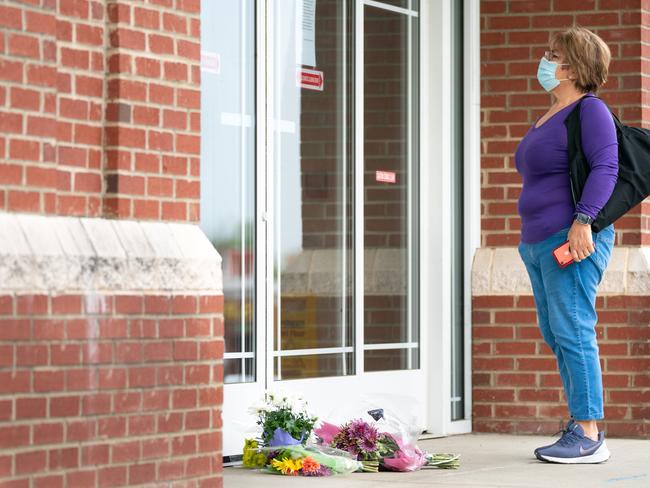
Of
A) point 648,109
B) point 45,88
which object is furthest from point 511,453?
point 45,88

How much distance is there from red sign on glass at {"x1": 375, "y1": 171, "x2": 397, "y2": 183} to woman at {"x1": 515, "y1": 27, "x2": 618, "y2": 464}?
1.22 metres

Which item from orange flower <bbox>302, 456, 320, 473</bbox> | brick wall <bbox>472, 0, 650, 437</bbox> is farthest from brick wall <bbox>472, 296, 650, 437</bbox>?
orange flower <bbox>302, 456, 320, 473</bbox>

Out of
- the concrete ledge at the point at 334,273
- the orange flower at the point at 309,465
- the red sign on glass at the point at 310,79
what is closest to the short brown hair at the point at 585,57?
the red sign on glass at the point at 310,79

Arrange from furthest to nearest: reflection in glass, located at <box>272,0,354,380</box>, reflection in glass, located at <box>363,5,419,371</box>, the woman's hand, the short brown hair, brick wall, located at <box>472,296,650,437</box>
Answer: brick wall, located at <box>472,296,650,437</box> < reflection in glass, located at <box>363,5,419,371</box> < reflection in glass, located at <box>272,0,354,380</box> < the short brown hair < the woman's hand

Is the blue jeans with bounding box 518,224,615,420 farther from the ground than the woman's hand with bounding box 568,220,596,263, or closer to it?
closer to it

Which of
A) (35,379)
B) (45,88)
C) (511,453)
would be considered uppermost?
(45,88)

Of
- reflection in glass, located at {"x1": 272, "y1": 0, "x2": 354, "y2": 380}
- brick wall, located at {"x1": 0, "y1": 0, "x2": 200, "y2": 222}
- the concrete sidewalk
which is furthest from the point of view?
reflection in glass, located at {"x1": 272, "y1": 0, "x2": 354, "y2": 380}

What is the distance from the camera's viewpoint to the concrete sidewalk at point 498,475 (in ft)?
19.5

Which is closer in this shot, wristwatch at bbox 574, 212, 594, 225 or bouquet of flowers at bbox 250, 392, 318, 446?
bouquet of flowers at bbox 250, 392, 318, 446

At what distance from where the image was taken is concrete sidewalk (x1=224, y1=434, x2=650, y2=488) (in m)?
5.96

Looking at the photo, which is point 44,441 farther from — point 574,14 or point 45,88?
point 574,14

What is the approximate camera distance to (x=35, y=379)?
4.66 metres

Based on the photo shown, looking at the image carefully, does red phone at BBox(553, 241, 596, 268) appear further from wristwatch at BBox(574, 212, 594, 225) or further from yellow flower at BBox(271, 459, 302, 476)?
yellow flower at BBox(271, 459, 302, 476)

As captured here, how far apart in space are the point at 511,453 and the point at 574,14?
275cm
